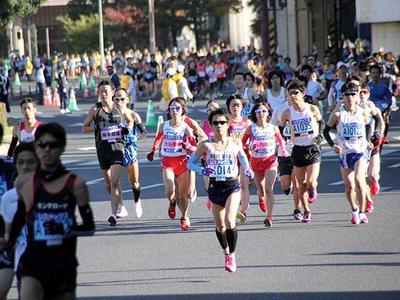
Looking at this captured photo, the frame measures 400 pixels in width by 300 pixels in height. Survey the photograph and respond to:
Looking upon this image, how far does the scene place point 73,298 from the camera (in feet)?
26.9

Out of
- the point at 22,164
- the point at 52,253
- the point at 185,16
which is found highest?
the point at 185,16

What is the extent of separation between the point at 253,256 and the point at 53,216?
17.9 feet

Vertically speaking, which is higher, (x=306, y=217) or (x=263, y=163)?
(x=263, y=163)

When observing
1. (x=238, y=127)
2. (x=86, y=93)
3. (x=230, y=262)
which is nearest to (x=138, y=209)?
(x=238, y=127)

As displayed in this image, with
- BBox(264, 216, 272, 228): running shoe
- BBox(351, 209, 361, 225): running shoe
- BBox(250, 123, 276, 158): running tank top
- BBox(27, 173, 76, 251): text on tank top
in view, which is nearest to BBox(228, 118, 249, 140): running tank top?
BBox(250, 123, 276, 158): running tank top

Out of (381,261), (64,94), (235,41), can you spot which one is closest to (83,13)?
(235,41)

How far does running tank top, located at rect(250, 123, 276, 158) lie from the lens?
15484 mm

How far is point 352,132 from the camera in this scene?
15.4 m

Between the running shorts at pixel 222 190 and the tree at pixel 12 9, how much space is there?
28279mm

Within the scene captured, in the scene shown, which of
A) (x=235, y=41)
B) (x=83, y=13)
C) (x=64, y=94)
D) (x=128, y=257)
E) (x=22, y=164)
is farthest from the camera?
(x=235, y=41)

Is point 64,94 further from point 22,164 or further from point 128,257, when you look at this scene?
point 22,164

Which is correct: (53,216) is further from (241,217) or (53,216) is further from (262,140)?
(241,217)

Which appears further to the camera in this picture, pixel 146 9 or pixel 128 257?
pixel 146 9

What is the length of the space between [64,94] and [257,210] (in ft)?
93.1
